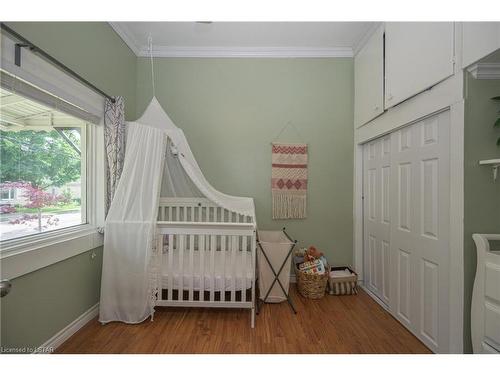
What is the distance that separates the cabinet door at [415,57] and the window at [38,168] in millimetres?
2672

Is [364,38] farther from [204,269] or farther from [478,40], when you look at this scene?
[204,269]

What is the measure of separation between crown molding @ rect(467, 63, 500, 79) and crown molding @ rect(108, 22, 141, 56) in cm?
290

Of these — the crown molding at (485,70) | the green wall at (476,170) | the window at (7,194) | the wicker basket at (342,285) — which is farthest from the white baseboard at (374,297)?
the window at (7,194)

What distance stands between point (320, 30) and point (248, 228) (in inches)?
86.9

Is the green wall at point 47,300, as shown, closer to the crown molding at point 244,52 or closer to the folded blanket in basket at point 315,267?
the folded blanket in basket at point 315,267

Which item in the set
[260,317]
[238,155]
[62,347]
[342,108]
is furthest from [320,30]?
[62,347]

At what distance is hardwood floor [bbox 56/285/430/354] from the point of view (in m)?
1.71

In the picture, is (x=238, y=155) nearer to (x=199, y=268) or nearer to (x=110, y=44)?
(x=199, y=268)

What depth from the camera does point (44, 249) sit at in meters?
1.58

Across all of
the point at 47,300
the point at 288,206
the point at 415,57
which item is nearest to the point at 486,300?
the point at 415,57

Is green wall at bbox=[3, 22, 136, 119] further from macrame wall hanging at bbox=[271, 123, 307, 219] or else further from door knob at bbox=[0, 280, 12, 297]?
macrame wall hanging at bbox=[271, 123, 307, 219]

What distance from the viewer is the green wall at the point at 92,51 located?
5.12 feet

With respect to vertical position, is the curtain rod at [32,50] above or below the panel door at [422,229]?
above

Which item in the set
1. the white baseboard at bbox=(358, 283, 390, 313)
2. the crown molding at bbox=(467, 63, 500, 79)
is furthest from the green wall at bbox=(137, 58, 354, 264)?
the crown molding at bbox=(467, 63, 500, 79)
